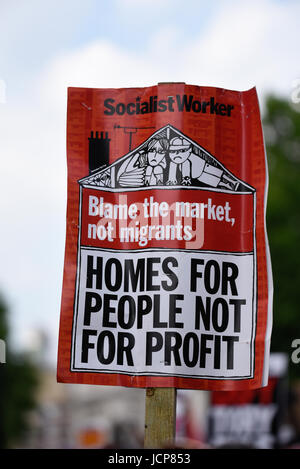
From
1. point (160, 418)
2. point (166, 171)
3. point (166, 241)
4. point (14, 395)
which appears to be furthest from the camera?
point (14, 395)

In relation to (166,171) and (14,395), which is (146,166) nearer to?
(166,171)

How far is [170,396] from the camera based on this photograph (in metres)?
4.30

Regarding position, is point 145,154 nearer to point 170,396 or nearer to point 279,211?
point 170,396

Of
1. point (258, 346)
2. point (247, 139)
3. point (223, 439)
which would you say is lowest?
point (223, 439)

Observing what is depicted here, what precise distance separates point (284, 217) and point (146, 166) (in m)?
21.6

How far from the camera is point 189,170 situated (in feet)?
14.8

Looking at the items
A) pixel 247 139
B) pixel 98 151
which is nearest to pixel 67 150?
pixel 98 151

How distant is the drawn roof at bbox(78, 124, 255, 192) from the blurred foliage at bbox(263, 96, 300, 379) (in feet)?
59.2

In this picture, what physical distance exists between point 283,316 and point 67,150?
20.0 metres

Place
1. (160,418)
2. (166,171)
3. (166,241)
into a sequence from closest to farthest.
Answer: (160,418) < (166,241) < (166,171)

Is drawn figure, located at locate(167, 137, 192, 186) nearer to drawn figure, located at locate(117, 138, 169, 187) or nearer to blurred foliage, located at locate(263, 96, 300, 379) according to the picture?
drawn figure, located at locate(117, 138, 169, 187)

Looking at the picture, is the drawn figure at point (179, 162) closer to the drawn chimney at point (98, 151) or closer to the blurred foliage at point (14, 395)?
the drawn chimney at point (98, 151)

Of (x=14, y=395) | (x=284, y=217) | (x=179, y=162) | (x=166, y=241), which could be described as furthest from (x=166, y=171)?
(x=14, y=395)

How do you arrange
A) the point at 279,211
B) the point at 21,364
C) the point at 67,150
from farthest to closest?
the point at 21,364 → the point at 279,211 → the point at 67,150
